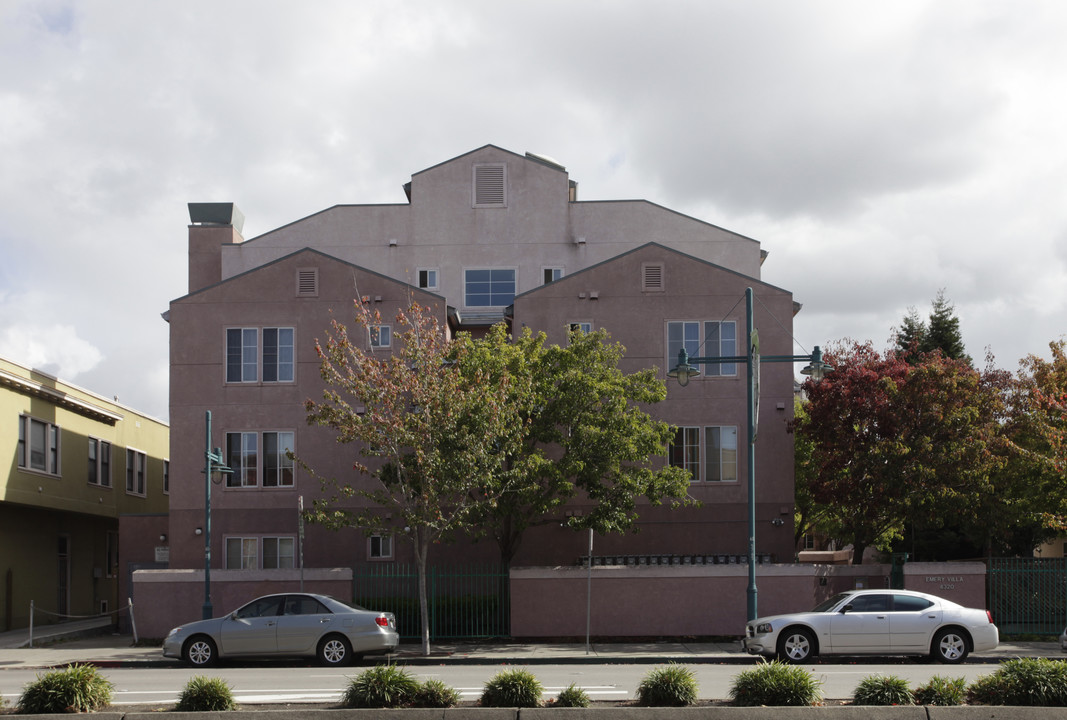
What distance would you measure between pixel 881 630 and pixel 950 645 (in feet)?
4.50

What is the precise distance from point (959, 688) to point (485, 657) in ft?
38.8

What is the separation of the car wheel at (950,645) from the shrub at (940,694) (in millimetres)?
8608

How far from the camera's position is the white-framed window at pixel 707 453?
94.5 feet

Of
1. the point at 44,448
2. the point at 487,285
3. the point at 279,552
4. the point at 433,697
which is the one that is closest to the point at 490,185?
the point at 487,285

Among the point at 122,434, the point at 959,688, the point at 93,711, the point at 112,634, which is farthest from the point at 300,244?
the point at 959,688

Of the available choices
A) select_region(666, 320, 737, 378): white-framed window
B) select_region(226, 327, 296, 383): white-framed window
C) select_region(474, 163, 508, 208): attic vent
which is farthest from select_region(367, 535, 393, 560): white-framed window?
select_region(474, 163, 508, 208): attic vent

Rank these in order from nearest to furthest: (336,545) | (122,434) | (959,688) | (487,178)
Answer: (959,688), (336,545), (487,178), (122,434)

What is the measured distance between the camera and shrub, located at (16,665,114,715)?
12.1 meters

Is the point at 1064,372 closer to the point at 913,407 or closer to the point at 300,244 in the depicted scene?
the point at 913,407

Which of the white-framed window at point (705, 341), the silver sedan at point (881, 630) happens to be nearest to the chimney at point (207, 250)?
the white-framed window at point (705, 341)

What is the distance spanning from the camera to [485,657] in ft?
73.1

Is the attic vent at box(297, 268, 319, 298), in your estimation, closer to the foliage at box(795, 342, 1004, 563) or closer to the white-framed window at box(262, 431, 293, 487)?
the white-framed window at box(262, 431, 293, 487)

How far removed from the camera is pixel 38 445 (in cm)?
3278

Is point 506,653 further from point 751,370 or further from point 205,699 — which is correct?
point 205,699
